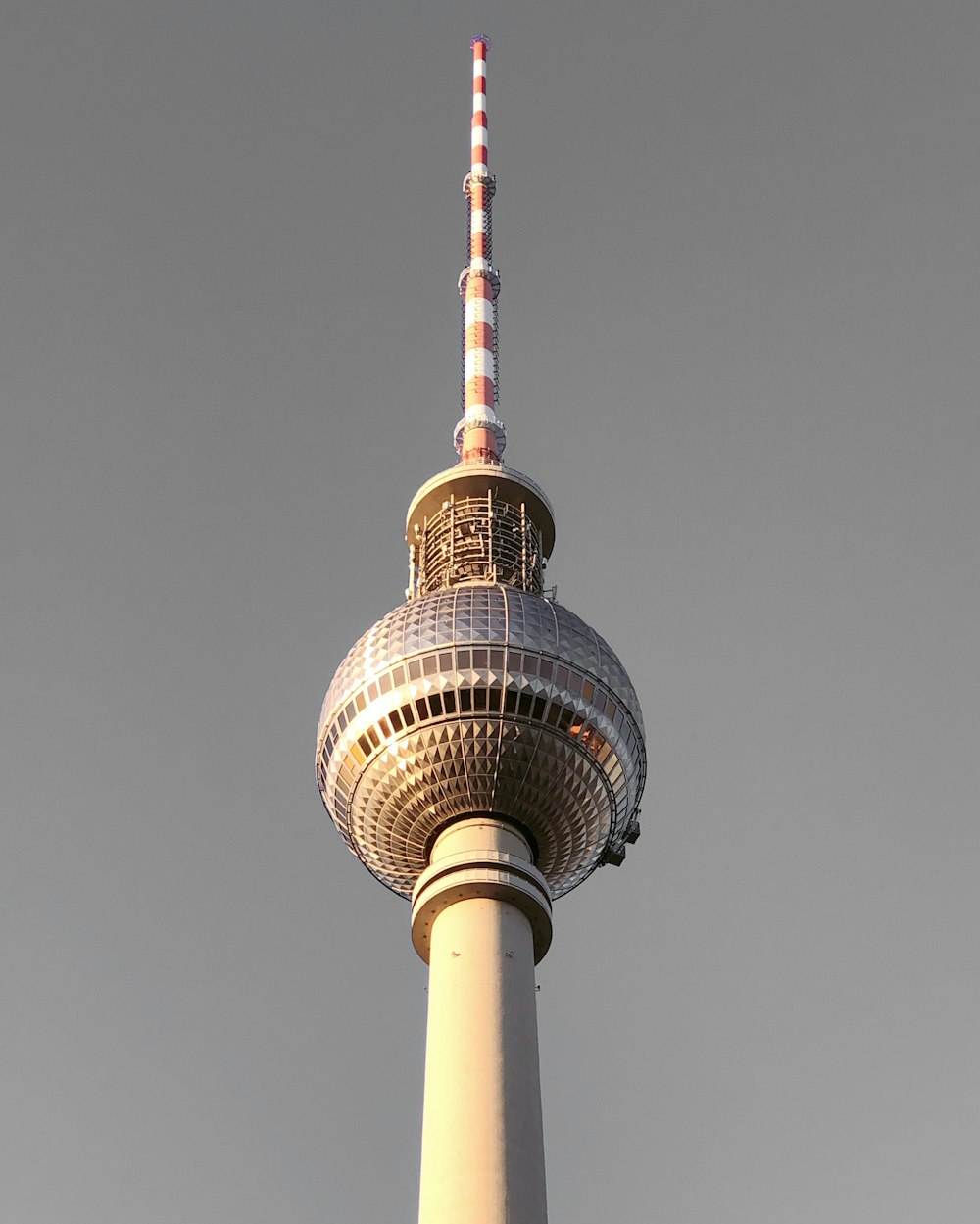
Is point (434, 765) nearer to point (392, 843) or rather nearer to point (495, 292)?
point (392, 843)

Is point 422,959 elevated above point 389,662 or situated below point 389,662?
below

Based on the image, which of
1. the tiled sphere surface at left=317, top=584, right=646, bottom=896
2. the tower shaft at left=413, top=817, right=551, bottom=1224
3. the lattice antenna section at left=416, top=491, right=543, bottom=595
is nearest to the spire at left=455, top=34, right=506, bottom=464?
the lattice antenna section at left=416, top=491, right=543, bottom=595

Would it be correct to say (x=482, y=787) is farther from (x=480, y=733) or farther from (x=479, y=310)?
(x=479, y=310)

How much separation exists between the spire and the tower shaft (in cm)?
2042

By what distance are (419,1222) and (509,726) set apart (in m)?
16.1

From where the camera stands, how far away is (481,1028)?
51.7 meters

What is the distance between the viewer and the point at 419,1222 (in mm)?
48688

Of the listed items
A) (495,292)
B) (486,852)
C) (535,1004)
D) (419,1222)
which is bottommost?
(419,1222)

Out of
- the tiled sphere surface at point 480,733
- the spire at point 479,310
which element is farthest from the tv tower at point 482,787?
the spire at point 479,310

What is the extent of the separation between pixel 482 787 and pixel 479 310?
2748cm

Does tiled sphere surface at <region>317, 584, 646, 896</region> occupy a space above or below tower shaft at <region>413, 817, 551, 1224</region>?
above

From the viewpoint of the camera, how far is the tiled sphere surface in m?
57.2

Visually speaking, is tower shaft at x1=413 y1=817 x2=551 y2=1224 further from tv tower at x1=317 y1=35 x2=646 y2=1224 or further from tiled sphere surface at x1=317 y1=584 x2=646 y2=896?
tiled sphere surface at x1=317 y1=584 x2=646 y2=896

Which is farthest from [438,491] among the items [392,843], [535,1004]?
[535,1004]
